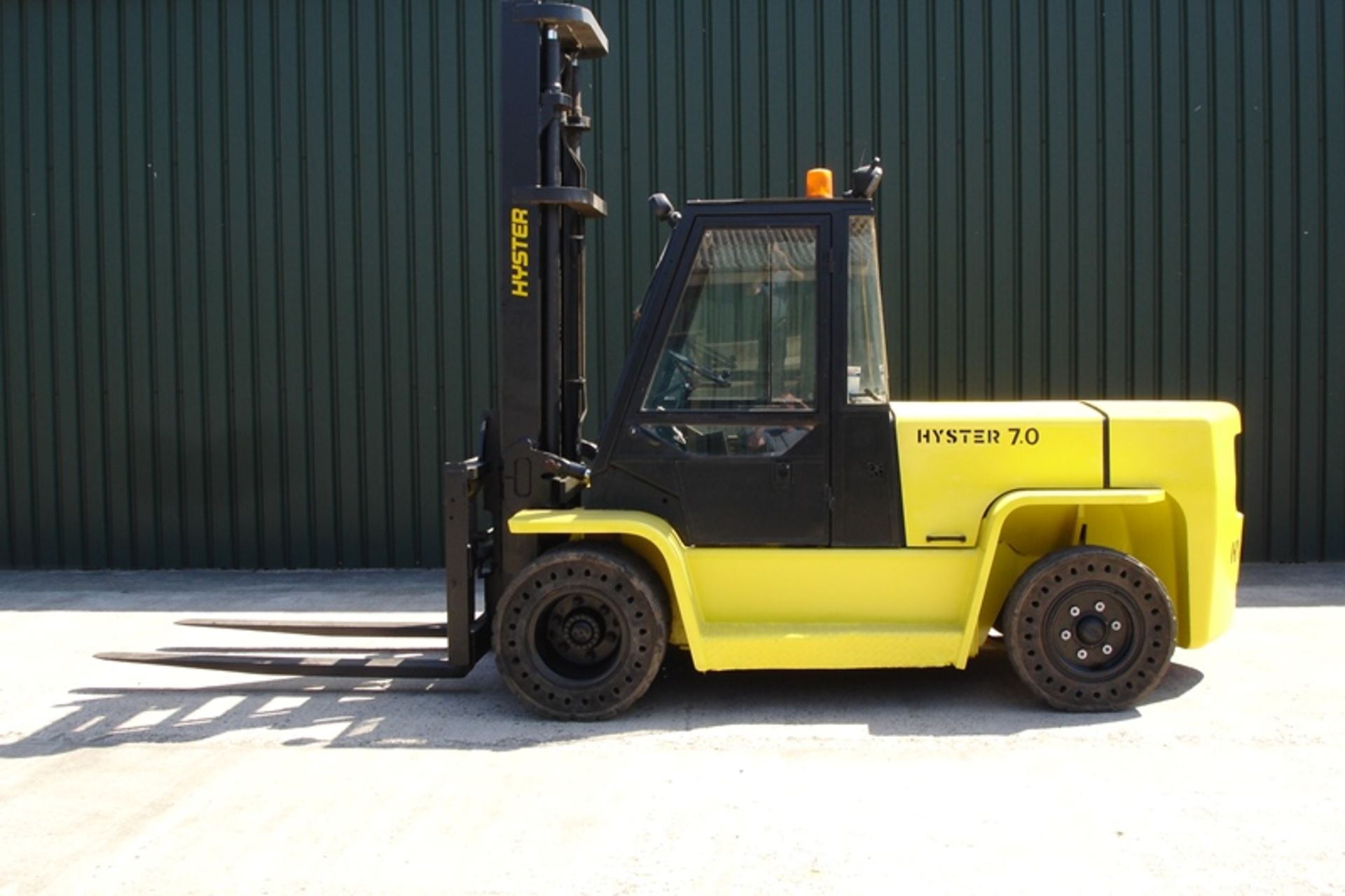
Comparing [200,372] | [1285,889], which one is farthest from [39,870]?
[200,372]

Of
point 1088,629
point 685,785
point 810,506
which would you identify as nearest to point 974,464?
point 810,506

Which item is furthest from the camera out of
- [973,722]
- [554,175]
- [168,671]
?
[168,671]

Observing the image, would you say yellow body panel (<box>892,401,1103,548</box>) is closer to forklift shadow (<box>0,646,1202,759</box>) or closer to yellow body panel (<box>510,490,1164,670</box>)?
yellow body panel (<box>510,490,1164,670</box>)

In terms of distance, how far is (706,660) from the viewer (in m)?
5.90

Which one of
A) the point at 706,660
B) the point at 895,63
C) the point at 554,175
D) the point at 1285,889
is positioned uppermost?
the point at 895,63

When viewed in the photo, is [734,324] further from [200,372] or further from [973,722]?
[200,372]

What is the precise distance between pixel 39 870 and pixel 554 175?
12.2 feet

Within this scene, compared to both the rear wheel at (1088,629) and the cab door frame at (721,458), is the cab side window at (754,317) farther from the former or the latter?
the rear wheel at (1088,629)

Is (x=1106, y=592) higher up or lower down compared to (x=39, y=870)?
higher up

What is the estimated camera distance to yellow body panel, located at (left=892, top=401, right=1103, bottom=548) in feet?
19.6

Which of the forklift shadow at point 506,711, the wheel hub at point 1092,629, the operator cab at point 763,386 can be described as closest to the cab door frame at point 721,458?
the operator cab at point 763,386

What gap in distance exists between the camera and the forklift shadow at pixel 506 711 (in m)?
5.71

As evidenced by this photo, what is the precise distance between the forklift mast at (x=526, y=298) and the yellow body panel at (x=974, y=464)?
1600mm

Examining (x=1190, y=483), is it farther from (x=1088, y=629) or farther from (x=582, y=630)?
(x=582, y=630)
